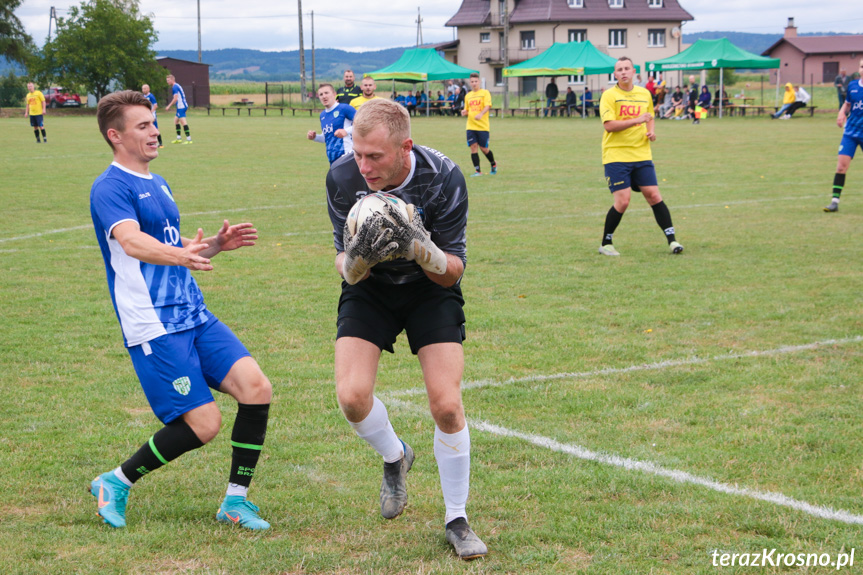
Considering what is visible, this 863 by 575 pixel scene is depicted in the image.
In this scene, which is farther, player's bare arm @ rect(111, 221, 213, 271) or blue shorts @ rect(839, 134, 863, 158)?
blue shorts @ rect(839, 134, 863, 158)

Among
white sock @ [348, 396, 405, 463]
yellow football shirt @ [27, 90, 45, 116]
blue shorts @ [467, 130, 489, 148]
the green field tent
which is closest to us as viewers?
white sock @ [348, 396, 405, 463]

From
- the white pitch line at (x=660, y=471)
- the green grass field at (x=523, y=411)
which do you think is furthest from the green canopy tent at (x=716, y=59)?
the white pitch line at (x=660, y=471)

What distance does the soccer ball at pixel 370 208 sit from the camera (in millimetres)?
3377

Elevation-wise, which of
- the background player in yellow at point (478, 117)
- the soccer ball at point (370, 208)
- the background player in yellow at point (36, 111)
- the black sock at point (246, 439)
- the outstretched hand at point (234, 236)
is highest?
the background player in yellow at point (36, 111)

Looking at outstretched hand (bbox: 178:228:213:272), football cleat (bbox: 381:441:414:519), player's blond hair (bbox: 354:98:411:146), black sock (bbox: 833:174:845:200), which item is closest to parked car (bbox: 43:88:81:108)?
black sock (bbox: 833:174:845:200)

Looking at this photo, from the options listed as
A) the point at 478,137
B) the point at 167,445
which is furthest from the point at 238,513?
the point at 478,137

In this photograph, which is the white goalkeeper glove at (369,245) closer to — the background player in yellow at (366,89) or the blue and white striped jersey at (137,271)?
the blue and white striped jersey at (137,271)

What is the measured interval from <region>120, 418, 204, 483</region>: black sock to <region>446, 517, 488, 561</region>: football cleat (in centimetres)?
118

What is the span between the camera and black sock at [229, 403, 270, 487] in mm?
3914

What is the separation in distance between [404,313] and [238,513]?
3.84 ft

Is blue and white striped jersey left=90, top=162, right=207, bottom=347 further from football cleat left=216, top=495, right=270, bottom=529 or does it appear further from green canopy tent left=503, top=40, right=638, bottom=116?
green canopy tent left=503, top=40, right=638, bottom=116

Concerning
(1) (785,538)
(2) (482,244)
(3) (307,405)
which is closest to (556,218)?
(2) (482,244)

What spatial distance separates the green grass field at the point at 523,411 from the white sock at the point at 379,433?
302 millimetres

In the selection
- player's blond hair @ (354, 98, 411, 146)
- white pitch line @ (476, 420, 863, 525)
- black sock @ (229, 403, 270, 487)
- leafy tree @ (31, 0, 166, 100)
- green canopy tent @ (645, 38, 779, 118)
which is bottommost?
white pitch line @ (476, 420, 863, 525)
